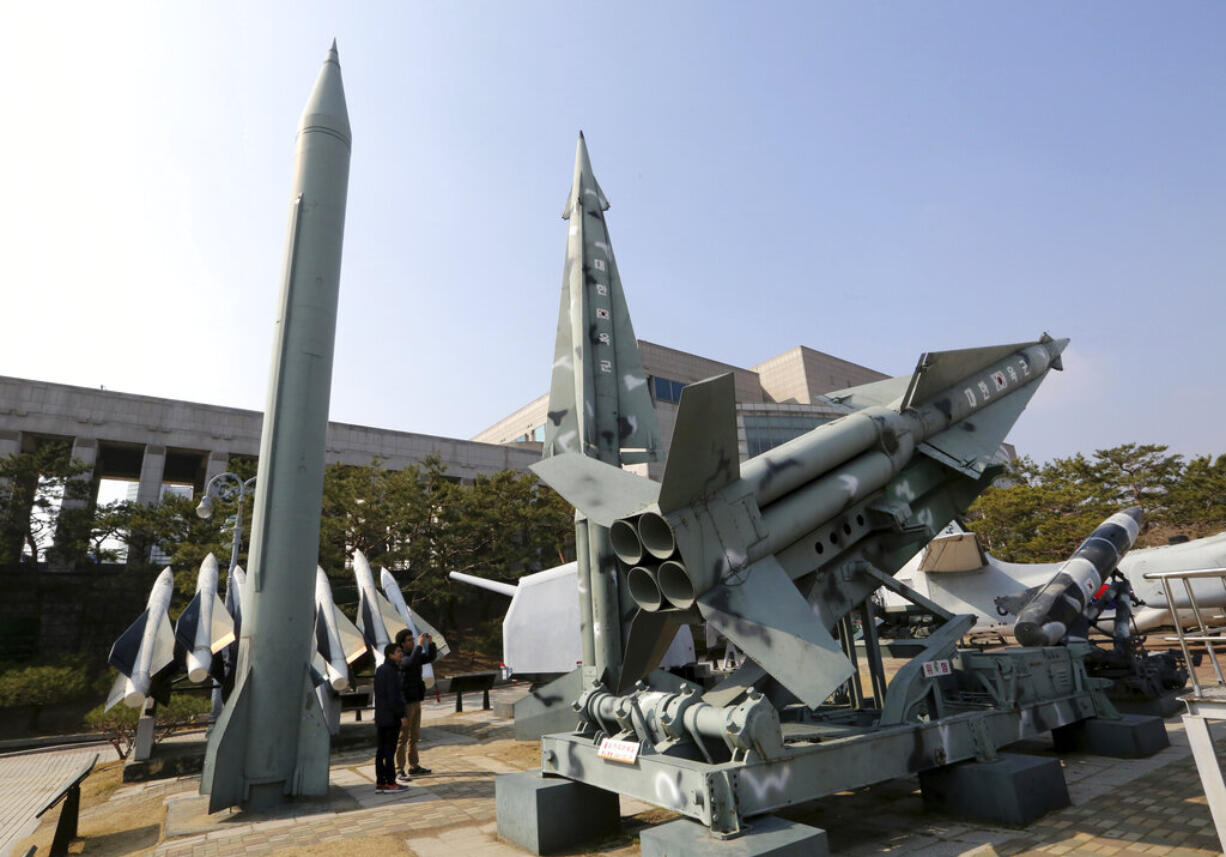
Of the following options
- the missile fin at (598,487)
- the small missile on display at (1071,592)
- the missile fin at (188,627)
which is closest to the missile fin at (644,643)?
the missile fin at (598,487)

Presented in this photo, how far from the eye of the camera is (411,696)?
7461 millimetres

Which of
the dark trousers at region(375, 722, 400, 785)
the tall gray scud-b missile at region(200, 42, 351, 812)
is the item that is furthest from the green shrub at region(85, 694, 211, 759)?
the dark trousers at region(375, 722, 400, 785)

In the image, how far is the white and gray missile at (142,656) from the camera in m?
7.83

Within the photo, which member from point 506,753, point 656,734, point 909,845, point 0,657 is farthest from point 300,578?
point 0,657

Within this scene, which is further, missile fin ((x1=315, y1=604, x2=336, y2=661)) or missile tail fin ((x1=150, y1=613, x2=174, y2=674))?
missile fin ((x1=315, y1=604, x2=336, y2=661))

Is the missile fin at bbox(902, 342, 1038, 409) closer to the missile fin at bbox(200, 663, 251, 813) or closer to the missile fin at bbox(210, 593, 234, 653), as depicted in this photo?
the missile fin at bbox(200, 663, 251, 813)

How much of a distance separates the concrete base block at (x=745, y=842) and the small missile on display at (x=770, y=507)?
77 cm

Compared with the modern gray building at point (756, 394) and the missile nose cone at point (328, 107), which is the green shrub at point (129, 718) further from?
the modern gray building at point (756, 394)

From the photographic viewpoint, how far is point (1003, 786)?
470 cm

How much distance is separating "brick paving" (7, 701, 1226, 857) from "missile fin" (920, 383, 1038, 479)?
9.59 feet

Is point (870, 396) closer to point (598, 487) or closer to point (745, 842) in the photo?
point (598, 487)

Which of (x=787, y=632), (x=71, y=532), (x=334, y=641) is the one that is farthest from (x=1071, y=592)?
(x=71, y=532)

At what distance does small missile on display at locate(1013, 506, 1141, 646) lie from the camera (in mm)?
7703

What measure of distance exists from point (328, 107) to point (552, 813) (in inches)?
334
